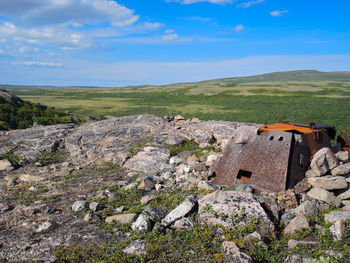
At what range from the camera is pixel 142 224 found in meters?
5.51

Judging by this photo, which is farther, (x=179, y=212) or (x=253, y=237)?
(x=179, y=212)

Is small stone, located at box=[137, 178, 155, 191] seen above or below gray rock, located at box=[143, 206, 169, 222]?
below

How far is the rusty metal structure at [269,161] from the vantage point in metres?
6.54

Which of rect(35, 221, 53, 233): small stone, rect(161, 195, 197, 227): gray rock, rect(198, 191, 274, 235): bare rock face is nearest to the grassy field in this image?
rect(198, 191, 274, 235): bare rock face

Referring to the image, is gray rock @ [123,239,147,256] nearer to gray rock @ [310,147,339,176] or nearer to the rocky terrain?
the rocky terrain

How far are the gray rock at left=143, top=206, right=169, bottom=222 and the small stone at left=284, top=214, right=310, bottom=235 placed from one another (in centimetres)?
253

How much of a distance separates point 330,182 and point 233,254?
3.33 meters

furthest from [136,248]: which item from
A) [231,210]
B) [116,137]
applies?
[116,137]

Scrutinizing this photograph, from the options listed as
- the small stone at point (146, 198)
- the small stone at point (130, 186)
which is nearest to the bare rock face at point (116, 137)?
the small stone at point (130, 186)

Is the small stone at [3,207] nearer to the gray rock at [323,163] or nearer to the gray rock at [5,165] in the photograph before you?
the gray rock at [5,165]

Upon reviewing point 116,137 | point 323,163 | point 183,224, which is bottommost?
point 183,224

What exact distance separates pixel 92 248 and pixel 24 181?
6214 mm

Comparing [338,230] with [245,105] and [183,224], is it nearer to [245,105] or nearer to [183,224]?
[183,224]

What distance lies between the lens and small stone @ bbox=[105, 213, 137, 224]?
233 inches
